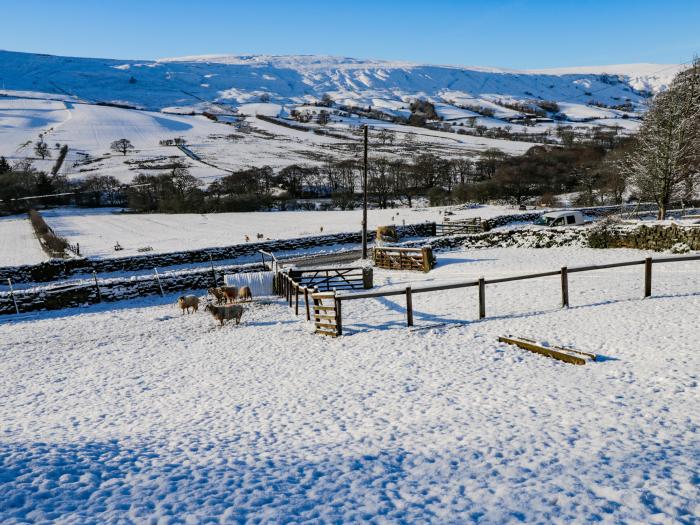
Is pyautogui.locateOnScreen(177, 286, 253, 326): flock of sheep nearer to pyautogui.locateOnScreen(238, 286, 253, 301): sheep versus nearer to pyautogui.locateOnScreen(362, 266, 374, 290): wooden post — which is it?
pyautogui.locateOnScreen(238, 286, 253, 301): sheep

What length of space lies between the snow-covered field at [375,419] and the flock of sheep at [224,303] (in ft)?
2.59

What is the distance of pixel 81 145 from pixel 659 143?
131833 millimetres

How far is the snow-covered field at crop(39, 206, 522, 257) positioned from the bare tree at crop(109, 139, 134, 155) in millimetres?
56201

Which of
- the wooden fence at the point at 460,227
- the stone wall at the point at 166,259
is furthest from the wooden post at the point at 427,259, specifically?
the wooden fence at the point at 460,227

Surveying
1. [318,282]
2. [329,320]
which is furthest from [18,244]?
[329,320]

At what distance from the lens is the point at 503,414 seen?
764 cm

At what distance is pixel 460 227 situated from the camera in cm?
3722

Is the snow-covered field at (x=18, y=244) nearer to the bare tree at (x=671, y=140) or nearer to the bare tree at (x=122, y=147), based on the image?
the bare tree at (x=671, y=140)

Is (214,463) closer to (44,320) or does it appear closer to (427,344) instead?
(427,344)

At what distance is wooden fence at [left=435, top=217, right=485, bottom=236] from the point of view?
120ft

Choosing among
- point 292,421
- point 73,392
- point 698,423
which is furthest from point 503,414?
point 73,392

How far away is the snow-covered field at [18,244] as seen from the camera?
1222 inches

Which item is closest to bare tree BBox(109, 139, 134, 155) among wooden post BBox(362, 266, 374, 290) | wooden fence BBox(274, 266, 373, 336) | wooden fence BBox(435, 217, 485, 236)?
wooden fence BBox(435, 217, 485, 236)

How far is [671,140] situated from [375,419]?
99.5ft
